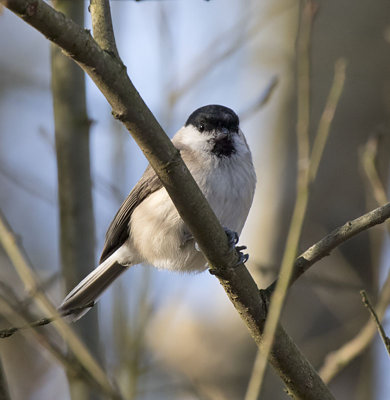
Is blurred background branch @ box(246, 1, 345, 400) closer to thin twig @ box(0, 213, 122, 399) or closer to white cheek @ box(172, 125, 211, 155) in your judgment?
thin twig @ box(0, 213, 122, 399)

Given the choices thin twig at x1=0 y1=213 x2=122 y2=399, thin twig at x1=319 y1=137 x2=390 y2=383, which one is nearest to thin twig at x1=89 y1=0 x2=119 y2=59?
thin twig at x1=0 y1=213 x2=122 y2=399

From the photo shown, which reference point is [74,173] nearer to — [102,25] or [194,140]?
[194,140]

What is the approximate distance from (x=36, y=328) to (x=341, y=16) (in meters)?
3.24

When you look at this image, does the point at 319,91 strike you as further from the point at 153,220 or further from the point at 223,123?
the point at 153,220

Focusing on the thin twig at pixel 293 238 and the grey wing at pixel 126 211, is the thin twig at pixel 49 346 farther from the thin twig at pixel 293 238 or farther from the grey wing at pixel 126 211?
the grey wing at pixel 126 211

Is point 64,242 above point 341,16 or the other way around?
the other way around

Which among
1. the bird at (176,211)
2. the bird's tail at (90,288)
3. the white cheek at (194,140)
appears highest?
the white cheek at (194,140)

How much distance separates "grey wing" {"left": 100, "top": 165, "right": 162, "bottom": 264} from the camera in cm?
293

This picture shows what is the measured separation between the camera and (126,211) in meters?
3.04

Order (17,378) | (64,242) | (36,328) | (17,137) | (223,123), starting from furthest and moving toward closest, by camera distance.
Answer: (17,137) < (17,378) < (223,123) < (64,242) < (36,328)

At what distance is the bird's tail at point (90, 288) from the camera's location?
2.64m

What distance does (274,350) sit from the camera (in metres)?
1.99

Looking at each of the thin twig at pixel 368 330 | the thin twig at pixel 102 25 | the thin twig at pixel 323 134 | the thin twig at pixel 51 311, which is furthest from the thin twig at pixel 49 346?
the thin twig at pixel 368 330

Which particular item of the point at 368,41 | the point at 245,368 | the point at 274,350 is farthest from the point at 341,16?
the point at 274,350
